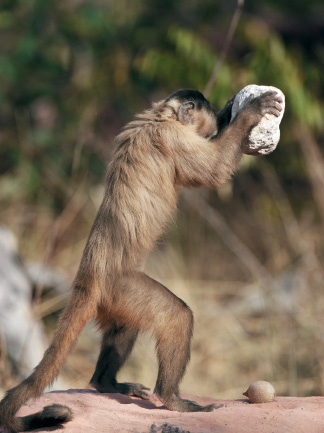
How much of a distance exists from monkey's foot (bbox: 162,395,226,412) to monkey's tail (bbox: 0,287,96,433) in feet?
2.04

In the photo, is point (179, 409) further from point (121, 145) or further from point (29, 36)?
point (29, 36)

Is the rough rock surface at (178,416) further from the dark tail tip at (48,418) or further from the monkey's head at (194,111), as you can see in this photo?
the monkey's head at (194,111)

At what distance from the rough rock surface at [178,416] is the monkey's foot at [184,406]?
52 millimetres

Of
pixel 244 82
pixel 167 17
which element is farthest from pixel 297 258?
pixel 167 17

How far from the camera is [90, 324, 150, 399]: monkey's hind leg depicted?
446cm

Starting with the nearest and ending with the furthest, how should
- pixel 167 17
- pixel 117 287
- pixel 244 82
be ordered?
1. pixel 117 287
2. pixel 244 82
3. pixel 167 17

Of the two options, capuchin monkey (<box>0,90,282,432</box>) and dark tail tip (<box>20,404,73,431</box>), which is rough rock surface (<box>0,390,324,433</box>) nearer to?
dark tail tip (<box>20,404,73,431</box>)

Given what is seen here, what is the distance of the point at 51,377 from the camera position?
152 inches

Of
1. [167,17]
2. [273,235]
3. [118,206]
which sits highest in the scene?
[167,17]

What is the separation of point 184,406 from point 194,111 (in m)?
1.88

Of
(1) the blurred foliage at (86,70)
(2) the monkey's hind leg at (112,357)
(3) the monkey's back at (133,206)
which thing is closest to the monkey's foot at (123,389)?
(2) the monkey's hind leg at (112,357)

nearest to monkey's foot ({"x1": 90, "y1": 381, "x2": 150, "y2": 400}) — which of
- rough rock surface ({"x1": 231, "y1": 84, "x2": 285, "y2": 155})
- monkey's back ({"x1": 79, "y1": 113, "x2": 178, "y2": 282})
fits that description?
monkey's back ({"x1": 79, "y1": 113, "x2": 178, "y2": 282})

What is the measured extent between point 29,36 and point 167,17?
2341 mm

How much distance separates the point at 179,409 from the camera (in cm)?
409
